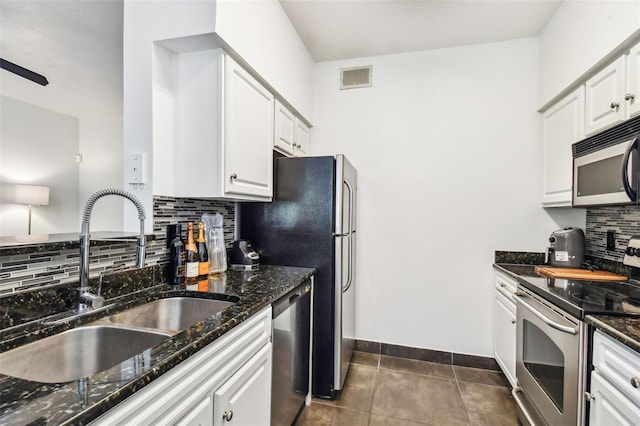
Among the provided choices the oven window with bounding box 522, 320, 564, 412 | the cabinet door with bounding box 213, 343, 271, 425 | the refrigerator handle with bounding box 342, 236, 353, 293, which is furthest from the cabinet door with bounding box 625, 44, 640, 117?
the cabinet door with bounding box 213, 343, 271, 425

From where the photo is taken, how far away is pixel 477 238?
254 centimetres

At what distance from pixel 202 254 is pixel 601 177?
2.16m

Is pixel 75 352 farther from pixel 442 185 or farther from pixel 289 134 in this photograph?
pixel 442 185

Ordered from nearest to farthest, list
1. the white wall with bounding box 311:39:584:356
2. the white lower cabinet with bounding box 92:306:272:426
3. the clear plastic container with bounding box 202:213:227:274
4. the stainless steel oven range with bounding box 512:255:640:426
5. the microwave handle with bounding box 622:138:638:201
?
the white lower cabinet with bounding box 92:306:272:426 → the stainless steel oven range with bounding box 512:255:640:426 → the microwave handle with bounding box 622:138:638:201 → the clear plastic container with bounding box 202:213:227:274 → the white wall with bounding box 311:39:584:356

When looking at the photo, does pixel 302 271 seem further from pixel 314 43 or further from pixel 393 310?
pixel 314 43

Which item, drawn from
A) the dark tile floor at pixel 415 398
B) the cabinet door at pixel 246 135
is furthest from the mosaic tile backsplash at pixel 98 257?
the dark tile floor at pixel 415 398

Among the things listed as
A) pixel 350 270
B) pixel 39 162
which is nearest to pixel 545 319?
pixel 350 270

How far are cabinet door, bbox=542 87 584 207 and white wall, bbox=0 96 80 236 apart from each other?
519 cm

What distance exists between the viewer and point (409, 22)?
2287 millimetres

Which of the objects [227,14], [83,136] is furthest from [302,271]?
[83,136]

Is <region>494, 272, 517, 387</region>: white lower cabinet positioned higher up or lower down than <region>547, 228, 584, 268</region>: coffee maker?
lower down

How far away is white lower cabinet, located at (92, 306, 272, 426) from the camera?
71cm

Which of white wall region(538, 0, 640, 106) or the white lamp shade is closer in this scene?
white wall region(538, 0, 640, 106)

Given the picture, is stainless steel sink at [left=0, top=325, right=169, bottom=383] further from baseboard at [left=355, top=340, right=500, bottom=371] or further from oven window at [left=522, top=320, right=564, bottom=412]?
baseboard at [left=355, top=340, right=500, bottom=371]
